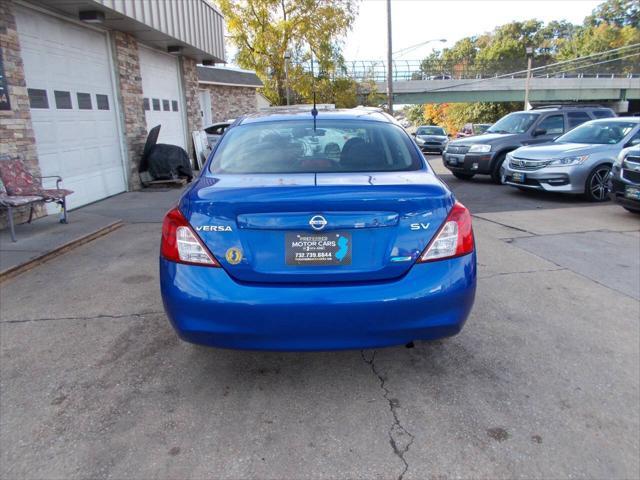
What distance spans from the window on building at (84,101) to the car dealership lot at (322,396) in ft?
17.2

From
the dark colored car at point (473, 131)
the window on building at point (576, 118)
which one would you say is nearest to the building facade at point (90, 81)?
the window on building at point (576, 118)

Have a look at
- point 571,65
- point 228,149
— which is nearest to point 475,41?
point 571,65

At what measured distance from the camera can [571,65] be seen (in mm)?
59094

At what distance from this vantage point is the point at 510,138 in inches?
486

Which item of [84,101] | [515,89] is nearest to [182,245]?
[84,101]

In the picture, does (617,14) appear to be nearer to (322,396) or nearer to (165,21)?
(165,21)

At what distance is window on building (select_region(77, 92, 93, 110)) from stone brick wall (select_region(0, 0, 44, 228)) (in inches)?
65.6

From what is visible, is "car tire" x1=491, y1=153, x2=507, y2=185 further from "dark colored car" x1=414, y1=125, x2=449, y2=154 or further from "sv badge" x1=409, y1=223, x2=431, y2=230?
"dark colored car" x1=414, y1=125, x2=449, y2=154

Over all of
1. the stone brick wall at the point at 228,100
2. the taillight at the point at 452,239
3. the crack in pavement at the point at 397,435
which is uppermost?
the stone brick wall at the point at 228,100

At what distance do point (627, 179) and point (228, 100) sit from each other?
19954 millimetres

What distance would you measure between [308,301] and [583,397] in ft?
5.86

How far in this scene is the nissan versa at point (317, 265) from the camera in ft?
8.34

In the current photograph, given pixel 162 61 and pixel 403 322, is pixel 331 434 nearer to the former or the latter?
pixel 403 322

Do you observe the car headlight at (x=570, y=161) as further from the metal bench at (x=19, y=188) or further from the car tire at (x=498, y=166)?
the metal bench at (x=19, y=188)
